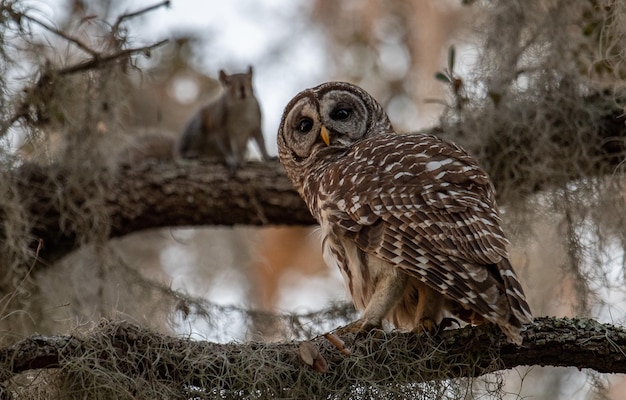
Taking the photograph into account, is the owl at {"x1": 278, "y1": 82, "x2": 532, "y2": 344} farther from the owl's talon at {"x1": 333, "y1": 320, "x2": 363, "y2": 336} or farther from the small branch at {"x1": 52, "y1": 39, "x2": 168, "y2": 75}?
the small branch at {"x1": 52, "y1": 39, "x2": 168, "y2": 75}

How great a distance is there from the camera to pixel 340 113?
4344 mm

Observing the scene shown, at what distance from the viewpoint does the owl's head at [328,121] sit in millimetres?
4281

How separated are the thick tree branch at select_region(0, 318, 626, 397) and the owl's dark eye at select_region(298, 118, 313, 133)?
1.27 m

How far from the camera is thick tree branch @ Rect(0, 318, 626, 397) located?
3.21 meters

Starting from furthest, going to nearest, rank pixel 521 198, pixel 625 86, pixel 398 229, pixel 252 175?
pixel 252 175, pixel 521 198, pixel 625 86, pixel 398 229

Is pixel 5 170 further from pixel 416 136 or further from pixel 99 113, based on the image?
pixel 416 136

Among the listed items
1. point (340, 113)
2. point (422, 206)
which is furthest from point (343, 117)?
point (422, 206)

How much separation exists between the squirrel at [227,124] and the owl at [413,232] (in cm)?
249

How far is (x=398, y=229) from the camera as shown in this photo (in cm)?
345

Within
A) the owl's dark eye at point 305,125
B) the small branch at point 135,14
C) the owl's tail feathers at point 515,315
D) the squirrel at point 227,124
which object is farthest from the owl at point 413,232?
the squirrel at point 227,124

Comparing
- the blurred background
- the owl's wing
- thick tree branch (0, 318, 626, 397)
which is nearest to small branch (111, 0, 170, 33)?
the blurred background

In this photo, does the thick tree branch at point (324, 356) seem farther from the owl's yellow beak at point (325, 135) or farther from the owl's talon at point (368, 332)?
the owl's yellow beak at point (325, 135)

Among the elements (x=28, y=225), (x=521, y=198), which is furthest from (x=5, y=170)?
(x=521, y=198)

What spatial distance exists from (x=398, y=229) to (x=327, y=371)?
0.56 m
